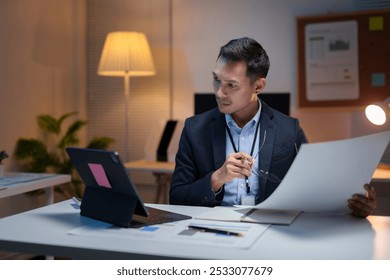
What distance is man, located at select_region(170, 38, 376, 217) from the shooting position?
1966mm

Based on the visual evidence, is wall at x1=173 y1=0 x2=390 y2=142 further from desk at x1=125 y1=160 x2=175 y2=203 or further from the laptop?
the laptop

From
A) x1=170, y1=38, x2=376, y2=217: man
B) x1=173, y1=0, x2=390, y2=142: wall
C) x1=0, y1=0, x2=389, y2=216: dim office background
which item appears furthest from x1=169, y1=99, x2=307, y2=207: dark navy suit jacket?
x1=173, y1=0, x2=390, y2=142: wall

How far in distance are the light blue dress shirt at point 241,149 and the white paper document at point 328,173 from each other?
1.61 feet

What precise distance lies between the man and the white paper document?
441 mm

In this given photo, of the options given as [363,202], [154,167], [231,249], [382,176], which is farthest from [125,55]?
[231,249]

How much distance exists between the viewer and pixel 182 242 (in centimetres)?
124

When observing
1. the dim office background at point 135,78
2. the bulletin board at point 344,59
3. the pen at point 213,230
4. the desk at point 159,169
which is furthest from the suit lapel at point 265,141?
the bulletin board at point 344,59

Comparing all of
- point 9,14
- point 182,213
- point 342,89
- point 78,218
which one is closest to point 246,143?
point 182,213

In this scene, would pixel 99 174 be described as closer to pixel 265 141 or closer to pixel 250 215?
pixel 250 215

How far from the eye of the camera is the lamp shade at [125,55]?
4.25 meters

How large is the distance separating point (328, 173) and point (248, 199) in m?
0.64

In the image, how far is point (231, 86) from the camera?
197cm

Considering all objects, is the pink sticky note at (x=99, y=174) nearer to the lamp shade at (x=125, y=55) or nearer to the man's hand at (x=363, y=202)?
the man's hand at (x=363, y=202)

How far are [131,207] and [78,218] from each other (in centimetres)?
27
